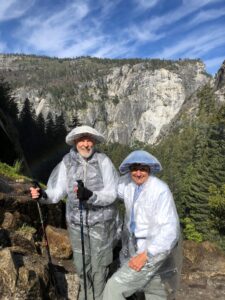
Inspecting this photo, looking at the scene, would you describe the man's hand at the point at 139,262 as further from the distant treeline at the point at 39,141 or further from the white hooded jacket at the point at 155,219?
the distant treeline at the point at 39,141

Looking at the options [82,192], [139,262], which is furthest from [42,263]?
[139,262]

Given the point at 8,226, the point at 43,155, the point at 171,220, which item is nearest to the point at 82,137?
the point at 171,220

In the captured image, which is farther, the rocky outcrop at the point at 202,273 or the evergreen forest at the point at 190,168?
the evergreen forest at the point at 190,168

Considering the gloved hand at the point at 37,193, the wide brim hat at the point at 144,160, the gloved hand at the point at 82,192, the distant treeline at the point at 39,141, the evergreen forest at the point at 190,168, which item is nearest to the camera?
the wide brim hat at the point at 144,160

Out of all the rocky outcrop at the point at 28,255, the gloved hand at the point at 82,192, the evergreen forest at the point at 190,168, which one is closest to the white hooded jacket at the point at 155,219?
the gloved hand at the point at 82,192

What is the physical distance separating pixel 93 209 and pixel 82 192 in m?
0.43

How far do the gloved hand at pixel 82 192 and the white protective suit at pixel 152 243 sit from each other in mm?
442

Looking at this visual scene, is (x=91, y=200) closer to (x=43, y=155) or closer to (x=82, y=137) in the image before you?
(x=82, y=137)

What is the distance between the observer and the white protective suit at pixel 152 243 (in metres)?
4.14

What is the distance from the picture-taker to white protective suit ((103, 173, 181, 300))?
13.6ft

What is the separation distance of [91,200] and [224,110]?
3949cm

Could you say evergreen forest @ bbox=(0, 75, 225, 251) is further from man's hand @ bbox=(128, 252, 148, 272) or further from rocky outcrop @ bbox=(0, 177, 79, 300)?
man's hand @ bbox=(128, 252, 148, 272)

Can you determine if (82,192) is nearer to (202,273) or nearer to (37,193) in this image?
(37,193)

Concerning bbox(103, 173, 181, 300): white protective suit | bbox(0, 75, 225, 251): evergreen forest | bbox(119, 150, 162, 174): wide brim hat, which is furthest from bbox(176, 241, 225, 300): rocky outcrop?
bbox(0, 75, 225, 251): evergreen forest
